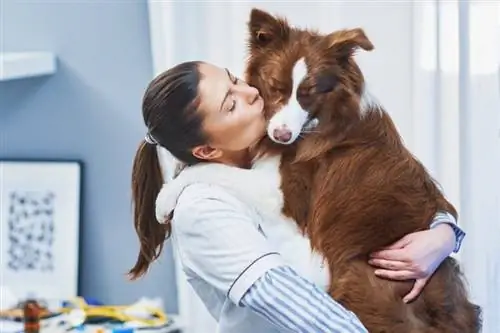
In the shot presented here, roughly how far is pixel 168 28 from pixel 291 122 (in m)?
0.89

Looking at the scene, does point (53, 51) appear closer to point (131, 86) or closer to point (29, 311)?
point (131, 86)

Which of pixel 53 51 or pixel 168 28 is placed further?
pixel 53 51

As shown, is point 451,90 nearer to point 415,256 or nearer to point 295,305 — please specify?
point 415,256

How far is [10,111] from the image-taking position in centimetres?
240

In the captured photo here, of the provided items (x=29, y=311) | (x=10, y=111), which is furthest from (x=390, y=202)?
(x=10, y=111)

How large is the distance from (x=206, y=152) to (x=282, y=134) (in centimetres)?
13

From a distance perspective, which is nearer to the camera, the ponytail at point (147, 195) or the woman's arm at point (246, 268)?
the woman's arm at point (246, 268)

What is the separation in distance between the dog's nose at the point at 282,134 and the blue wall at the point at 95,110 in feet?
3.44

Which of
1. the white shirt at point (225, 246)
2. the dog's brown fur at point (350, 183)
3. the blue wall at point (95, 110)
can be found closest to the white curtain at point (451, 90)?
the blue wall at point (95, 110)

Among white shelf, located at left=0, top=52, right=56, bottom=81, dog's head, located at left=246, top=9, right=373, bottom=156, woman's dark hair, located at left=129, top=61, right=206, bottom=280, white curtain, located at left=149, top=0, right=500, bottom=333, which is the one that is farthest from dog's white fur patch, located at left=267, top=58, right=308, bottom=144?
white shelf, located at left=0, top=52, right=56, bottom=81

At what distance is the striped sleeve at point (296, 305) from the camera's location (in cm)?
114

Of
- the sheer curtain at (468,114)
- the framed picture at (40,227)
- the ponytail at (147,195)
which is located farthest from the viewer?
the framed picture at (40,227)

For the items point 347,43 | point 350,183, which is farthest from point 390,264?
point 347,43

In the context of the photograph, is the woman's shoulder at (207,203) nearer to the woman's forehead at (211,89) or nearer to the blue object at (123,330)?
the woman's forehead at (211,89)
